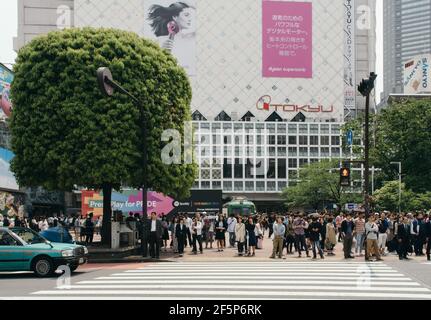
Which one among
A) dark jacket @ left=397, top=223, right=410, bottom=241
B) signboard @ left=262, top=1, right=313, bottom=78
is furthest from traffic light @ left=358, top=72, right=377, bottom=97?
signboard @ left=262, top=1, right=313, bottom=78

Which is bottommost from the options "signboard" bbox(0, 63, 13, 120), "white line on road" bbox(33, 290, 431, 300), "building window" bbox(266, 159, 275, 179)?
"white line on road" bbox(33, 290, 431, 300)

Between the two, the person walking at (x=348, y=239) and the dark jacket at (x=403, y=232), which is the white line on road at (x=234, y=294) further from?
the person walking at (x=348, y=239)

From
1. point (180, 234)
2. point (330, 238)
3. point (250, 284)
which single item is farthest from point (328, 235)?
point (250, 284)

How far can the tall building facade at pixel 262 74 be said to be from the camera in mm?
103875

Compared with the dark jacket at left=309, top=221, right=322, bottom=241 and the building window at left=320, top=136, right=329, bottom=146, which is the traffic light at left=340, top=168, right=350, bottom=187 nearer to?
the dark jacket at left=309, top=221, right=322, bottom=241

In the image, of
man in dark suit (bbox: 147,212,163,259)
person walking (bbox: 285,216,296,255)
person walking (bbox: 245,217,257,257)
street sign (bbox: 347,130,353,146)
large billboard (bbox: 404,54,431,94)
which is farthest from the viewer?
large billboard (bbox: 404,54,431,94)

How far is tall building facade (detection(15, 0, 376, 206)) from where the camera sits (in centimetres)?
10388

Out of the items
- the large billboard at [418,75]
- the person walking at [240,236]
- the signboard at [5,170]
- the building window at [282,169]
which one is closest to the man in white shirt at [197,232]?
the person walking at [240,236]

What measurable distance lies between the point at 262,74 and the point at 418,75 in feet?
91.2

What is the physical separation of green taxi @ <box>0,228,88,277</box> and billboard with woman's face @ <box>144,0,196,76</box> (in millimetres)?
89513

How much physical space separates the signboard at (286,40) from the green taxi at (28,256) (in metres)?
90.4

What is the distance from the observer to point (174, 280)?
17.1 m

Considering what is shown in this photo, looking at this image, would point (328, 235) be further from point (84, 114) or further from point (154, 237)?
point (84, 114)

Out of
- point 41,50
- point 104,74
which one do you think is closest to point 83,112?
point 41,50
